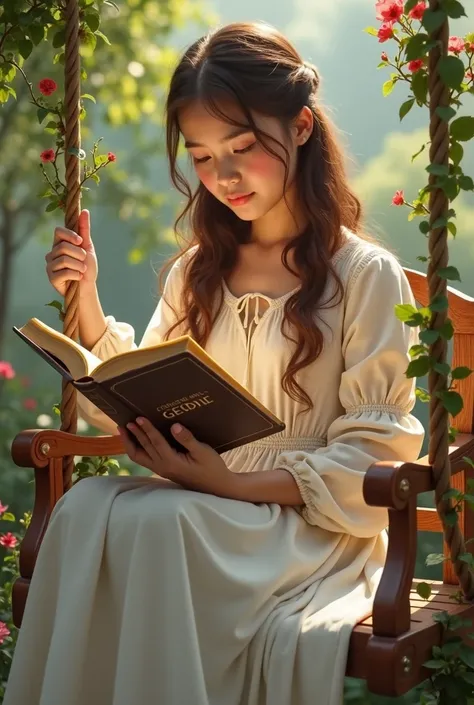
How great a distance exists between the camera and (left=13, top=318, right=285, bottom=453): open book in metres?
1.97

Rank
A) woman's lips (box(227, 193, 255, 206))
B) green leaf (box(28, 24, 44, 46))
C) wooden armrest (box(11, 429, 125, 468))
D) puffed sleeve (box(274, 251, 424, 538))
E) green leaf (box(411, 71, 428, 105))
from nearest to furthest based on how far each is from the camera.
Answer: green leaf (box(411, 71, 428, 105))
puffed sleeve (box(274, 251, 424, 538))
wooden armrest (box(11, 429, 125, 468))
woman's lips (box(227, 193, 255, 206))
green leaf (box(28, 24, 44, 46))

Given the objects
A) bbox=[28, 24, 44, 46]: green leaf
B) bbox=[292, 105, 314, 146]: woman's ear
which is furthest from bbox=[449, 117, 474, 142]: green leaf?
bbox=[28, 24, 44, 46]: green leaf

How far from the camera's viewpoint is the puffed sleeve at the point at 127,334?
8.73 feet

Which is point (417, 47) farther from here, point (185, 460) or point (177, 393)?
point (185, 460)

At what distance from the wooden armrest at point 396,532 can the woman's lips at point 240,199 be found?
76cm

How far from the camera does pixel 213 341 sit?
262cm

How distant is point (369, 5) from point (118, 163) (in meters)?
2.37

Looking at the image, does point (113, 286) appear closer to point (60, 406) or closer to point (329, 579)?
point (60, 406)

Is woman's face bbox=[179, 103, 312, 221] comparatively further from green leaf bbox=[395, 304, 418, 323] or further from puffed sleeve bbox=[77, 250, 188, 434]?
green leaf bbox=[395, 304, 418, 323]

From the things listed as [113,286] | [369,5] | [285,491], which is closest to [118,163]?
[113,286]

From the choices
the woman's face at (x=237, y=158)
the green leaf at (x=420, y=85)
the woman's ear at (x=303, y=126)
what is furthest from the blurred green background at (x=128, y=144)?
the green leaf at (x=420, y=85)

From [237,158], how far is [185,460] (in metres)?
0.68

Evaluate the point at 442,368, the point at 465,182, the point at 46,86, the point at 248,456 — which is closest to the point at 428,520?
the point at 248,456

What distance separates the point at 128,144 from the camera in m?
6.96
